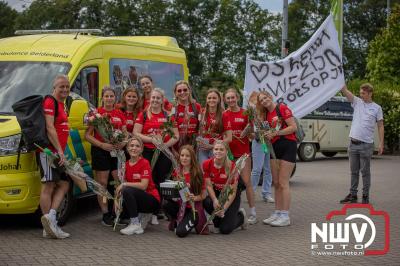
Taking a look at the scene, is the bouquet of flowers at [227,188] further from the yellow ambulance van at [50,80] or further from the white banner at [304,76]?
the white banner at [304,76]

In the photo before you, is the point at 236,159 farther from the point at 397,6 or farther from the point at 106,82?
the point at 397,6

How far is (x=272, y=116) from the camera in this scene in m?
8.98

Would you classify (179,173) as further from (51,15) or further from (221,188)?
(51,15)

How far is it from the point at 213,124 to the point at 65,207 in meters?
2.20

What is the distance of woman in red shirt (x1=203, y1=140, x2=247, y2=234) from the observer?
27.5 feet

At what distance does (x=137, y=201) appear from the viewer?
838 cm

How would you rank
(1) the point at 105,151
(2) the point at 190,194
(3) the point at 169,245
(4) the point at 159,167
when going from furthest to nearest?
(4) the point at 159,167, (1) the point at 105,151, (2) the point at 190,194, (3) the point at 169,245

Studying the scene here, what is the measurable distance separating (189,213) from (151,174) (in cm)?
77

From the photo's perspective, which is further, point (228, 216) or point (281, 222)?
point (281, 222)

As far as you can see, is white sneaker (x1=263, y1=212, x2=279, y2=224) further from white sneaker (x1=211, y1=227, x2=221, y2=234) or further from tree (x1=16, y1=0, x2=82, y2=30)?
tree (x1=16, y1=0, x2=82, y2=30)

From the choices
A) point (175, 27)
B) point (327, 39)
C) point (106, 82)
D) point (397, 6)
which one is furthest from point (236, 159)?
point (175, 27)

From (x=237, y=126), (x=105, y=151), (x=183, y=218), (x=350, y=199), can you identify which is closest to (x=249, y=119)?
(x=237, y=126)

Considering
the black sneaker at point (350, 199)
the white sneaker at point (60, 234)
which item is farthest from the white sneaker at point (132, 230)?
the black sneaker at point (350, 199)

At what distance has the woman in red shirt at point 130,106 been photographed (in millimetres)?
9031
